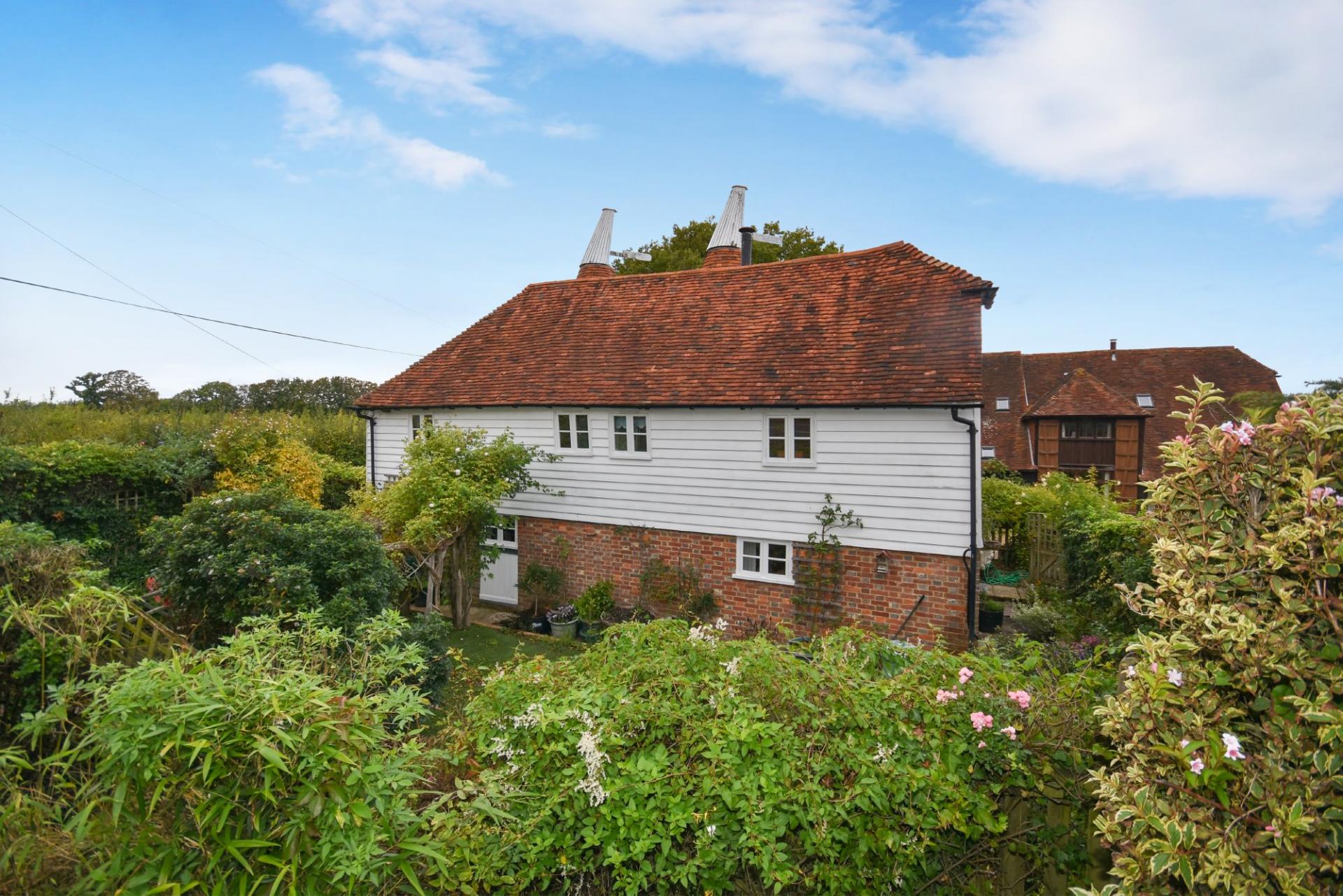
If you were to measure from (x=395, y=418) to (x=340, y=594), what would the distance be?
9.48 meters

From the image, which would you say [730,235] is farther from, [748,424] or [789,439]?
[789,439]

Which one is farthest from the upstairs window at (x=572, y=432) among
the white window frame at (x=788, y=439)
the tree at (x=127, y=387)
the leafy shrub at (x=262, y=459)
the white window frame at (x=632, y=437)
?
the tree at (x=127, y=387)

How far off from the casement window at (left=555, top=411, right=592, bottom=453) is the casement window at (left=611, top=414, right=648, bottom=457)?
1.99 feet

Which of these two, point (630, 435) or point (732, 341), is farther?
point (732, 341)

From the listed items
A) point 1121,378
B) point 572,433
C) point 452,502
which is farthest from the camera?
point 1121,378

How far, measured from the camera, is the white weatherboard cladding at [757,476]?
10125 millimetres

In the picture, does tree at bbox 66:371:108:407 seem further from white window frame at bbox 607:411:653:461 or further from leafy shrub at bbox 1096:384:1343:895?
leafy shrub at bbox 1096:384:1343:895

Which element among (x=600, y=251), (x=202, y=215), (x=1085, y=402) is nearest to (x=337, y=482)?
(x=202, y=215)

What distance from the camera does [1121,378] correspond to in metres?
27.6

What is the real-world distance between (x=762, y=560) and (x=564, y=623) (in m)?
4.13

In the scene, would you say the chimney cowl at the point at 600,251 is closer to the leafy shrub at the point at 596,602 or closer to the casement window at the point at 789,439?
the casement window at the point at 789,439

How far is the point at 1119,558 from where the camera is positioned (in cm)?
933

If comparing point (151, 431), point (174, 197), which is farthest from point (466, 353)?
point (151, 431)

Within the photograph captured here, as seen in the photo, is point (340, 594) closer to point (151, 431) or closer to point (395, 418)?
point (395, 418)
